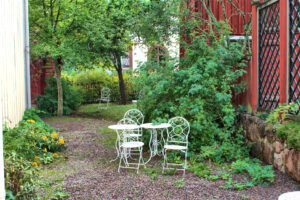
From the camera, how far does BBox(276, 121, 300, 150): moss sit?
12.8 ft

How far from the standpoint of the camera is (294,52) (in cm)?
473

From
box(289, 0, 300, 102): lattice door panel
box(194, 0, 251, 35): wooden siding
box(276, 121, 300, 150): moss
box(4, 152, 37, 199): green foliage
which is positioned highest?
box(194, 0, 251, 35): wooden siding

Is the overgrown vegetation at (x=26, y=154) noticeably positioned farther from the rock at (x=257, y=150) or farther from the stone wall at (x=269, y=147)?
the rock at (x=257, y=150)

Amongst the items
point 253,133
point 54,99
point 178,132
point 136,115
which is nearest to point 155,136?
point 178,132

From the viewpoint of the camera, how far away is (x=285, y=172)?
4.34 meters

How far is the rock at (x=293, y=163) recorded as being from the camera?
4007mm

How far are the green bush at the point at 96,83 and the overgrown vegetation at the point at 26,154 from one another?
6.84 meters

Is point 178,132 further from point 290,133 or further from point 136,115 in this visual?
point 290,133

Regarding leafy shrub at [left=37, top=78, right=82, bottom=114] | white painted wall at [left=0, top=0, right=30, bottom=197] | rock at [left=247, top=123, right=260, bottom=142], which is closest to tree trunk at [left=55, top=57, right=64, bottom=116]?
leafy shrub at [left=37, top=78, right=82, bottom=114]

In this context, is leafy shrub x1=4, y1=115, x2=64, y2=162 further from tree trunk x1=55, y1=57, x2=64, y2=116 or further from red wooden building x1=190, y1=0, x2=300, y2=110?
tree trunk x1=55, y1=57, x2=64, y2=116

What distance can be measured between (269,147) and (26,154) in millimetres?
3404

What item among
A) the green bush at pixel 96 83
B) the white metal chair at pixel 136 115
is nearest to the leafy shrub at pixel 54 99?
the green bush at pixel 96 83

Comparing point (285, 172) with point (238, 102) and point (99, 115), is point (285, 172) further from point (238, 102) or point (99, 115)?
point (99, 115)

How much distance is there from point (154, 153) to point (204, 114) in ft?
3.41
